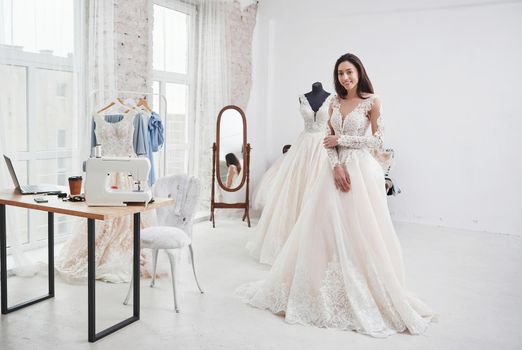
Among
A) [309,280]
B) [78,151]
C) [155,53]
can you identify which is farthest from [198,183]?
[155,53]

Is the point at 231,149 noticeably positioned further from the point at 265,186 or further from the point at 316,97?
the point at 316,97

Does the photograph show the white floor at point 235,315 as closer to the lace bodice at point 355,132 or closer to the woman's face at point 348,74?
the lace bodice at point 355,132

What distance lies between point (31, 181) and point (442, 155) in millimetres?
4527

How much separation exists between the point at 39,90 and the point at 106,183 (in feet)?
5.33

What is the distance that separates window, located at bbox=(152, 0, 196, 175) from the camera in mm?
5480

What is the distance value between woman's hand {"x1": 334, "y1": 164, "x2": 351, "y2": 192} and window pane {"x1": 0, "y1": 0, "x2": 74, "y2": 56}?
96.9 inches

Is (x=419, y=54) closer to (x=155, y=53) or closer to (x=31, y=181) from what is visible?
(x=155, y=53)

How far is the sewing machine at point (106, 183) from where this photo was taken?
2832 millimetres

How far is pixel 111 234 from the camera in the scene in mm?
3998

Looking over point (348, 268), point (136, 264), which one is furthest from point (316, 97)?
point (136, 264)

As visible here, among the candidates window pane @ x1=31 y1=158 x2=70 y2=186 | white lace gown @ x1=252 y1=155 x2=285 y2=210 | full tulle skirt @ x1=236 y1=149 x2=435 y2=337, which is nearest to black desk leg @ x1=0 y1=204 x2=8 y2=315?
window pane @ x1=31 y1=158 x2=70 y2=186

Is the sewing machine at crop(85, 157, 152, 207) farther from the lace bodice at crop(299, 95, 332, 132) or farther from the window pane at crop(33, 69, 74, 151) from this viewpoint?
the lace bodice at crop(299, 95, 332, 132)

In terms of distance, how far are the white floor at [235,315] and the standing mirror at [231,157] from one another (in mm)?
1446

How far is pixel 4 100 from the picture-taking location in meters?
3.77
